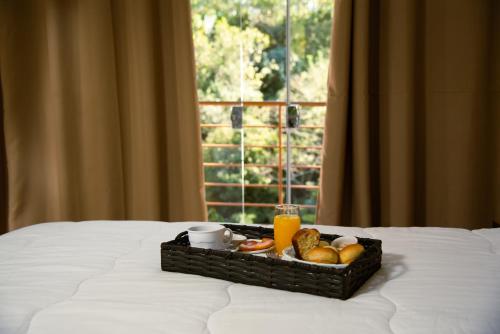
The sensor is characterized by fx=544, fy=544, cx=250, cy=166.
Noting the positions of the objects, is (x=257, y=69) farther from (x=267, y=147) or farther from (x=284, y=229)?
(x=284, y=229)

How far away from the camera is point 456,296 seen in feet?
3.93

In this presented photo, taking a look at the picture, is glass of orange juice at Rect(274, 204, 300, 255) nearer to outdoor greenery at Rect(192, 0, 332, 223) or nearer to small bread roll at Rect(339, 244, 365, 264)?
small bread roll at Rect(339, 244, 365, 264)

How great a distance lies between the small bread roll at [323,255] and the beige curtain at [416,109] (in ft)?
5.92

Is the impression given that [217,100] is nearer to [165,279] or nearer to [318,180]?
[318,180]

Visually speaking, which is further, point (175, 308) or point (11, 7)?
point (11, 7)

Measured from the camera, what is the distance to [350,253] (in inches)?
51.7

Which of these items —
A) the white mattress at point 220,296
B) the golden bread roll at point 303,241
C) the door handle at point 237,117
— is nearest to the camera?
the white mattress at point 220,296

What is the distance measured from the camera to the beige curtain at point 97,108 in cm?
317

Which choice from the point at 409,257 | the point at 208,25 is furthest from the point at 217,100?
the point at 409,257

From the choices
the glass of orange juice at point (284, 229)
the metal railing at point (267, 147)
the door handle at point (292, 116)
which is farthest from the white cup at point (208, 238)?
the metal railing at point (267, 147)

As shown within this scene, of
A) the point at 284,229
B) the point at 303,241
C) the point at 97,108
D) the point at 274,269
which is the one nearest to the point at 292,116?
the point at 97,108

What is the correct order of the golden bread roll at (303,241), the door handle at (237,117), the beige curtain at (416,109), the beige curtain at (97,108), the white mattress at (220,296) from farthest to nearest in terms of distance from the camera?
1. the door handle at (237,117)
2. the beige curtain at (97,108)
3. the beige curtain at (416,109)
4. the golden bread roll at (303,241)
5. the white mattress at (220,296)

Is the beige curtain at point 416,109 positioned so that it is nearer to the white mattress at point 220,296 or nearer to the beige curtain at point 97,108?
the beige curtain at point 97,108

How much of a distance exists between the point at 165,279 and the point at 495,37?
2460mm
